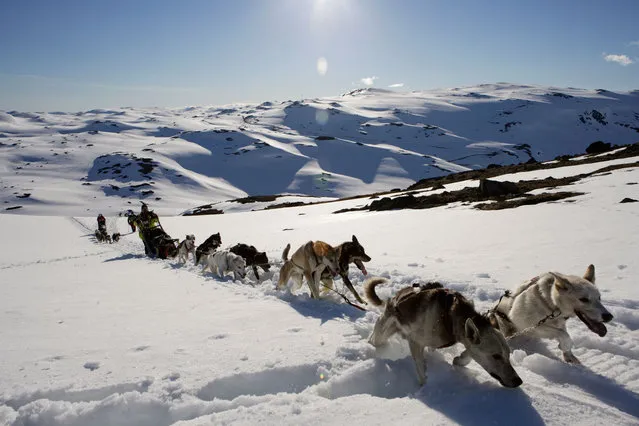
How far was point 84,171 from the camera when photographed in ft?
388

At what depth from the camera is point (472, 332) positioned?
3.67 metres

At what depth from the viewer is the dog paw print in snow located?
4832 millimetres

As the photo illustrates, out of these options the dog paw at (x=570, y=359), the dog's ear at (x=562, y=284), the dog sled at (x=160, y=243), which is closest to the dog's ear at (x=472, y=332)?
the dog's ear at (x=562, y=284)

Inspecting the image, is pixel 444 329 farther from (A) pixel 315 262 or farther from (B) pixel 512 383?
(A) pixel 315 262

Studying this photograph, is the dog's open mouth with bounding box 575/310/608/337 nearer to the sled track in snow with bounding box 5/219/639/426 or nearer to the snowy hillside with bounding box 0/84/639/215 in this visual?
the sled track in snow with bounding box 5/219/639/426

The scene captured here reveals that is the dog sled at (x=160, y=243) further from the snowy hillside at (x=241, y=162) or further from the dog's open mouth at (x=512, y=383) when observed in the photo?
the snowy hillside at (x=241, y=162)

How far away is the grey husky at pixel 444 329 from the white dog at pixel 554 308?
112 centimetres

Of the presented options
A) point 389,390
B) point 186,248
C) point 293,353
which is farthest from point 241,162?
Result: point 389,390

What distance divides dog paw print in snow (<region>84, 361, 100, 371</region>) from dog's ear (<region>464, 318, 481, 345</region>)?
14.5ft

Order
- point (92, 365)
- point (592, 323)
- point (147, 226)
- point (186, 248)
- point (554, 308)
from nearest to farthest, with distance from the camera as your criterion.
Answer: point (592, 323), point (554, 308), point (92, 365), point (186, 248), point (147, 226)

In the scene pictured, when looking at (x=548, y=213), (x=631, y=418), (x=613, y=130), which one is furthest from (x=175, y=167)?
(x=613, y=130)

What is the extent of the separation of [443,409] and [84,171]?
136803 millimetres

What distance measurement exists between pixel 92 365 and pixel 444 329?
170 inches

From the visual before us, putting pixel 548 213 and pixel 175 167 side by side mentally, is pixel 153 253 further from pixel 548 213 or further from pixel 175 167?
pixel 175 167
